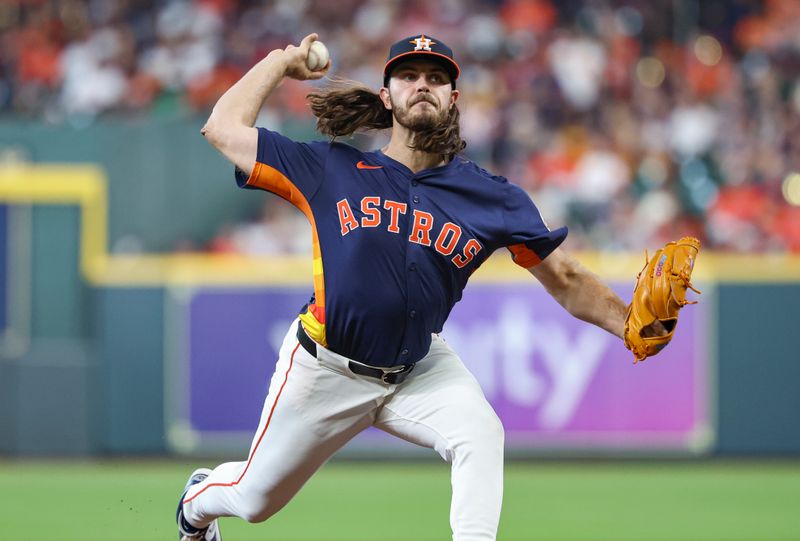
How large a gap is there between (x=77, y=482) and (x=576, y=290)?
6.04 metres

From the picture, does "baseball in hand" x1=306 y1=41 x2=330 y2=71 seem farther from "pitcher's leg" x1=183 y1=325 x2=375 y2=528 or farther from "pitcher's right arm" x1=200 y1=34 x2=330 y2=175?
"pitcher's leg" x1=183 y1=325 x2=375 y2=528

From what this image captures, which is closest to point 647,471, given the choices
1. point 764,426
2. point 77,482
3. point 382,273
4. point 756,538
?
point 764,426

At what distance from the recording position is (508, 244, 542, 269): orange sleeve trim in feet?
16.4

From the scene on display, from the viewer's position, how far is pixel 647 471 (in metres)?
10.9

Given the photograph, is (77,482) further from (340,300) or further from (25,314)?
(340,300)

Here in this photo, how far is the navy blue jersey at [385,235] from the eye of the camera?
4766 millimetres

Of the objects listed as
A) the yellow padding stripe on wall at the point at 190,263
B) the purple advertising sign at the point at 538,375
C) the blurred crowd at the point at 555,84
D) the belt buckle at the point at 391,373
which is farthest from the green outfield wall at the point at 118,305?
the belt buckle at the point at 391,373

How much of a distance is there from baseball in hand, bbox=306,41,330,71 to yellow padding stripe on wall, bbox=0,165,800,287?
6372 millimetres

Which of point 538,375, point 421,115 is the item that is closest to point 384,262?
point 421,115

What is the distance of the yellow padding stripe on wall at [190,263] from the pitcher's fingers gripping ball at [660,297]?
6274 millimetres

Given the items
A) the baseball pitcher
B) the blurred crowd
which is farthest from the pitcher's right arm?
the blurred crowd

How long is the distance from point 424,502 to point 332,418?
3939 mm

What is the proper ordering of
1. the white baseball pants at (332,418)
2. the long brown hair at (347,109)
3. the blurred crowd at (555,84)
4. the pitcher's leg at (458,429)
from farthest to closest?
the blurred crowd at (555,84), the long brown hair at (347,109), the white baseball pants at (332,418), the pitcher's leg at (458,429)

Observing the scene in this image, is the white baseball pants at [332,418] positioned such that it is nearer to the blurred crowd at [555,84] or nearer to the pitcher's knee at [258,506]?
the pitcher's knee at [258,506]
